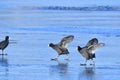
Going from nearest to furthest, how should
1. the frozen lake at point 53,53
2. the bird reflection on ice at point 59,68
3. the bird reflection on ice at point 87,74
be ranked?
the bird reflection on ice at point 87,74
the frozen lake at point 53,53
the bird reflection on ice at point 59,68

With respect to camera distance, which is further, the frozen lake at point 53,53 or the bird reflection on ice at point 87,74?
the frozen lake at point 53,53

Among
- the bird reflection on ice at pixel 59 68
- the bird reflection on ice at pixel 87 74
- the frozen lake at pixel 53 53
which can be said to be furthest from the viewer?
the bird reflection on ice at pixel 59 68

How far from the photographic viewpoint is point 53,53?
1809 centimetres

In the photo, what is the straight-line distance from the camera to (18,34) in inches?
970

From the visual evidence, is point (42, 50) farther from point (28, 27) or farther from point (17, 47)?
point (28, 27)

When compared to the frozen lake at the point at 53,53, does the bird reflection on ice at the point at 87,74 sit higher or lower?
lower

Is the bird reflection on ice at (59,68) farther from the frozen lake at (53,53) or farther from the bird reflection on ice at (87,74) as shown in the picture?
the bird reflection on ice at (87,74)

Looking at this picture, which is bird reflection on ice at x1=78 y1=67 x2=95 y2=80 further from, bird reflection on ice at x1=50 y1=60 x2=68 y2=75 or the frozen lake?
bird reflection on ice at x1=50 y1=60 x2=68 y2=75

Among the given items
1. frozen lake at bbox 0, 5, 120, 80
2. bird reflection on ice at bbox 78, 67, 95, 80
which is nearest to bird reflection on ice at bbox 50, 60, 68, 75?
frozen lake at bbox 0, 5, 120, 80

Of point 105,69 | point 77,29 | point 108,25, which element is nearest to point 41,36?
point 77,29

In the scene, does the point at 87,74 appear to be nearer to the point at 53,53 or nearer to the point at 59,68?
the point at 59,68

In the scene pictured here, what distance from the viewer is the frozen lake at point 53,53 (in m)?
14.1

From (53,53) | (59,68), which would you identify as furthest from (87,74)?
(53,53)

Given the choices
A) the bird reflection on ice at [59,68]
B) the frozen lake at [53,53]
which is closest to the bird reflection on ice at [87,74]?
the frozen lake at [53,53]
